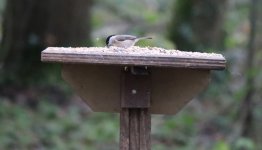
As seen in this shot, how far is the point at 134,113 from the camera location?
361 centimetres

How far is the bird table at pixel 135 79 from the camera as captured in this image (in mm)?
3332

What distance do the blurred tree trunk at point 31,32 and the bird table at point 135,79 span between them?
6.40m

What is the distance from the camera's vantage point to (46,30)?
404 inches

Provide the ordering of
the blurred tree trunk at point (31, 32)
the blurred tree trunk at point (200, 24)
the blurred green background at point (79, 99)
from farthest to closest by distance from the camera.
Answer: the blurred tree trunk at point (200, 24)
the blurred tree trunk at point (31, 32)
the blurred green background at point (79, 99)

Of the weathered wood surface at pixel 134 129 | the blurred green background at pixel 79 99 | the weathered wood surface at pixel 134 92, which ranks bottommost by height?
the blurred green background at pixel 79 99

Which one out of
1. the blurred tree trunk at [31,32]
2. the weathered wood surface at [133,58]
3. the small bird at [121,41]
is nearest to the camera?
the weathered wood surface at [133,58]

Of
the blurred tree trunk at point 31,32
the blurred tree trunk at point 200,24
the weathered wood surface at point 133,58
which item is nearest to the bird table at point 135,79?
the weathered wood surface at point 133,58

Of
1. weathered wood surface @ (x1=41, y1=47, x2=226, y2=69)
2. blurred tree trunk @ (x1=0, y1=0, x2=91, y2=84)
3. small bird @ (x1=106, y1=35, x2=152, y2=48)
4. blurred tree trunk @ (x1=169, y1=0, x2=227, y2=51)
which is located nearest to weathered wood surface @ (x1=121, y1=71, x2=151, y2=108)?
weathered wood surface @ (x1=41, y1=47, x2=226, y2=69)

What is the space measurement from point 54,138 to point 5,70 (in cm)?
196

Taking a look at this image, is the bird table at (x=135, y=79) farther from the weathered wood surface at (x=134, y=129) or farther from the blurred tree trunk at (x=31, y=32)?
the blurred tree trunk at (x=31, y=32)

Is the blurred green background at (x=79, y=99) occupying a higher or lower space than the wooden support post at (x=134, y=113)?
lower

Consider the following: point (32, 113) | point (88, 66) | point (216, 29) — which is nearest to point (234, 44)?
point (216, 29)

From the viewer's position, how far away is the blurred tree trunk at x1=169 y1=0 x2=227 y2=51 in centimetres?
1201

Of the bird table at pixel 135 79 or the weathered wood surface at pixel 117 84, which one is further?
the weathered wood surface at pixel 117 84
